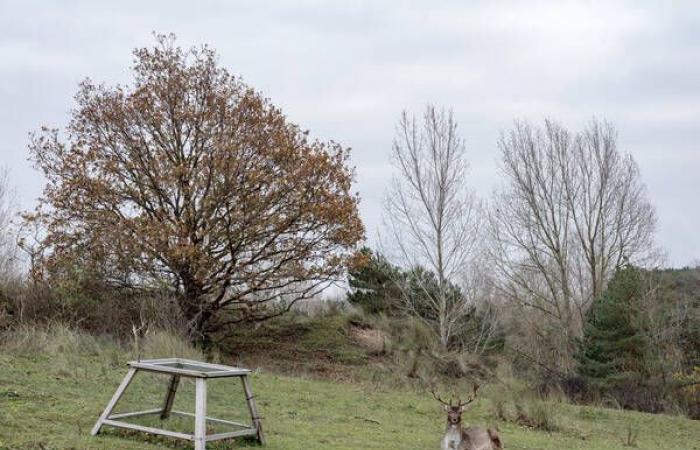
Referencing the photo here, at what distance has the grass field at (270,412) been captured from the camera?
8.57 metres

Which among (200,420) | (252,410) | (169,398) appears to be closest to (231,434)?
(252,410)

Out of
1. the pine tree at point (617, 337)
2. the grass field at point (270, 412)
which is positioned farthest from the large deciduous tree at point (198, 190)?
the pine tree at point (617, 337)

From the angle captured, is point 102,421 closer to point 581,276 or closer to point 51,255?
point 51,255

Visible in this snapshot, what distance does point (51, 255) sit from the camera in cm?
2120

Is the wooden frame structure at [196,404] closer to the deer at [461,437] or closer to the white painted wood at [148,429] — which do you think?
the white painted wood at [148,429]

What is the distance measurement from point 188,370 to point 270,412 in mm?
4218

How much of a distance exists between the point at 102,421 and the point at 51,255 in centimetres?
1412

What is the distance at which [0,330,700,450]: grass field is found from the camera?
857 centimetres

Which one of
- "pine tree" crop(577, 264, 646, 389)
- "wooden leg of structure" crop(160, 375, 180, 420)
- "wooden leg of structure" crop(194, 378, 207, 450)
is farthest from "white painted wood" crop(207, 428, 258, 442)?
"pine tree" crop(577, 264, 646, 389)

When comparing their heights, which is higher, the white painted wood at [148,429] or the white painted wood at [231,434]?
the white painted wood at [148,429]

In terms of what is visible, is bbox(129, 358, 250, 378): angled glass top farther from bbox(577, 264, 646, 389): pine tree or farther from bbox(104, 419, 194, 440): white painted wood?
bbox(577, 264, 646, 389): pine tree

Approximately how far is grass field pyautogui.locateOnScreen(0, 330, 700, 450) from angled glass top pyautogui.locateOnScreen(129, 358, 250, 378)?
77 cm

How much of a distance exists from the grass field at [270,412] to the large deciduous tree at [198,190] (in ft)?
13.7

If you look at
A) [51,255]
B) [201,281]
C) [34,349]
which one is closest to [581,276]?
[201,281]
